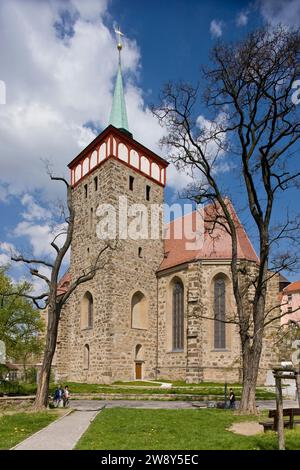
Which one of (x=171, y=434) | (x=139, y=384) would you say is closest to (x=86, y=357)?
(x=139, y=384)

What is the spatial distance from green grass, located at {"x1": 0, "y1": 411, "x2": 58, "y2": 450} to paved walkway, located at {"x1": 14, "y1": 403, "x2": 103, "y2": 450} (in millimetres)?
242

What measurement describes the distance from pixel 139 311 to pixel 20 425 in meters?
20.2

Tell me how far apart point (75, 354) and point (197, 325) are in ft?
29.4

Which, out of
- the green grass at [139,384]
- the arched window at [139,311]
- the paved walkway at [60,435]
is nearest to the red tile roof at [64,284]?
the arched window at [139,311]

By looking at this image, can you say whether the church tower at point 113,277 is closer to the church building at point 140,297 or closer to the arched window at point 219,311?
the church building at point 140,297

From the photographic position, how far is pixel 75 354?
103ft

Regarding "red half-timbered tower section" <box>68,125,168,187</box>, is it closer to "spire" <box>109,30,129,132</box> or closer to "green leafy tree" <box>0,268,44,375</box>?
"spire" <box>109,30,129,132</box>

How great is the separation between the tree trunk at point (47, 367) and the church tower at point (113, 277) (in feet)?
38.1

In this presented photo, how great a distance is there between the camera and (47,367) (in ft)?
54.3

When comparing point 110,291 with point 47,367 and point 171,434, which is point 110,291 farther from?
point 171,434

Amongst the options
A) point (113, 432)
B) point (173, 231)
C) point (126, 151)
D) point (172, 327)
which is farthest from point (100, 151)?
point (113, 432)

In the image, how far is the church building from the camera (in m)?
28.5
